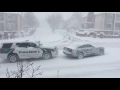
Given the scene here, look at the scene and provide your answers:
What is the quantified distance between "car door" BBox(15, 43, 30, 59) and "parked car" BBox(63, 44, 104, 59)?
3.49ft

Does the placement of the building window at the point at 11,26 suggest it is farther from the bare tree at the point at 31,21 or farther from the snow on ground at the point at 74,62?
the snow on ground at the point at 74,62

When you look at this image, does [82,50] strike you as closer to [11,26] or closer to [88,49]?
[88,49]

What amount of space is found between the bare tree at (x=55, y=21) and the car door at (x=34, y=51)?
26.8 inches

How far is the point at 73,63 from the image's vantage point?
4.10 metres

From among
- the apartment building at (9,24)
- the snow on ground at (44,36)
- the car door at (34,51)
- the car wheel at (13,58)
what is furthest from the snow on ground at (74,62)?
the apartment building at (9,24)

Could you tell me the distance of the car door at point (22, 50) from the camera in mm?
4223

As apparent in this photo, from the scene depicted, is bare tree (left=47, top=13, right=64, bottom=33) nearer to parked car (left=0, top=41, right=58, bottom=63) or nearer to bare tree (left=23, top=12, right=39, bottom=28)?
bare tree (left=23, top=12, right=39, bottom=28)

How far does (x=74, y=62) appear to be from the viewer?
416 cm

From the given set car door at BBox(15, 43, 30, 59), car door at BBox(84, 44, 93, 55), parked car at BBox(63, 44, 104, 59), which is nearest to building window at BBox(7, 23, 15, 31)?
car door at BBox(15, 43, 30, 59)
